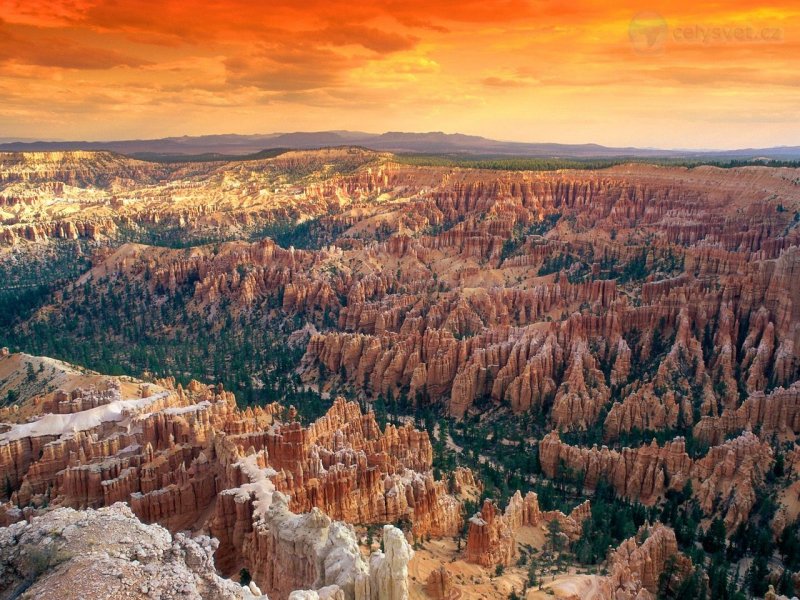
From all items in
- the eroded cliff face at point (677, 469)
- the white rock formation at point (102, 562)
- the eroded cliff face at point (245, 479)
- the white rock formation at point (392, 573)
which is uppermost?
the white rock formation at point (102, 562)

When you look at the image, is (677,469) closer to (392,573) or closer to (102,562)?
(392,573)

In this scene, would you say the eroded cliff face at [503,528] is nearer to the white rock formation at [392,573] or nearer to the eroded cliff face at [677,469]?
the eroded cliff face at [677,469]

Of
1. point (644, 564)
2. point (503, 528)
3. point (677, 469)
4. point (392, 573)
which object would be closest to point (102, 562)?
point (392, 573)

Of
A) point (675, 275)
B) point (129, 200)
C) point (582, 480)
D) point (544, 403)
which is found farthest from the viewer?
point (129, 200)

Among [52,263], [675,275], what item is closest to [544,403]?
[675,275]

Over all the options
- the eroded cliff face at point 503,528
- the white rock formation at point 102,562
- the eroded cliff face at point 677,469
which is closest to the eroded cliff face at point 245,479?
the eroded cliff face at point 503,528

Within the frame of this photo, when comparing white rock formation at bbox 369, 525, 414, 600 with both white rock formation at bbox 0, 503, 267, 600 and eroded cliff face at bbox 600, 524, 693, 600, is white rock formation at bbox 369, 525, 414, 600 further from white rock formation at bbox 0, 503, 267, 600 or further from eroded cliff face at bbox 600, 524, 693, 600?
eroded cliff face at bbox 600, 524, 693, 600

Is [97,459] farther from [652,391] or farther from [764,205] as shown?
[764,205]

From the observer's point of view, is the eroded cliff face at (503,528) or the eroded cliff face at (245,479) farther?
the eroded cliff face at (503,528)
